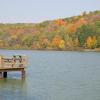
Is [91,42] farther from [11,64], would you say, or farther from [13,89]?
[13,89]

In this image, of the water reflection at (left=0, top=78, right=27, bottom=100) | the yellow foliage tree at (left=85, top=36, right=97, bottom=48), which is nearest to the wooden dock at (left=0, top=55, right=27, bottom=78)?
the water reflection at (left=0, top=78, right=27, bottom=100)

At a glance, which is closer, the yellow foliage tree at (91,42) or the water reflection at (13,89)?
the water reflection at (13,89)

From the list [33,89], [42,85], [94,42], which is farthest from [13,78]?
[94,42]

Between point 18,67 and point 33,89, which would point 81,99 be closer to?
point 33,89

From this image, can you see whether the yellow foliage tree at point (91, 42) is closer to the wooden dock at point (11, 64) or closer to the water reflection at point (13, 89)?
the wooden dock at point (11, 64)

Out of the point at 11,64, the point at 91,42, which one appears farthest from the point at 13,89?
the point at 91,42

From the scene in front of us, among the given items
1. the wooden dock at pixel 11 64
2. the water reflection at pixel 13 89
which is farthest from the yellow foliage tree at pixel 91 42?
the water reflection at pixel 13 89

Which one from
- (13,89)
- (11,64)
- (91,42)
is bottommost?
(13,89)

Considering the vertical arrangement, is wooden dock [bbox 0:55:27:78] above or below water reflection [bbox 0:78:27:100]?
above

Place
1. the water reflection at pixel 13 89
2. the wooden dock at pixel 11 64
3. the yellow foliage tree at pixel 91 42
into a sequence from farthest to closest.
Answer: the yellow foliage tree at pixel 91 42 → the wooden dock at pixel 11 64 → the water reflection at pixel 13 89

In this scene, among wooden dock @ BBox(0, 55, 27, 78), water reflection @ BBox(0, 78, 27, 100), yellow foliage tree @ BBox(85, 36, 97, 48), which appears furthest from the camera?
yellow foliage tree @ BBox(85, 36, 97, 48)

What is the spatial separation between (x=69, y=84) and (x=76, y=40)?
151 metres

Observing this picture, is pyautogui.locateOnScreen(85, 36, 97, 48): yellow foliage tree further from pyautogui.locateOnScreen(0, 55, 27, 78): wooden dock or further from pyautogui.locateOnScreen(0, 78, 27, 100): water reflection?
pyautogui.locateOnScreen(0, 78, 27, 100): water reflection

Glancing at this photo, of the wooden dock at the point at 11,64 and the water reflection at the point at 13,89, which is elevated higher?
the wooden dock at the point at 11,64
